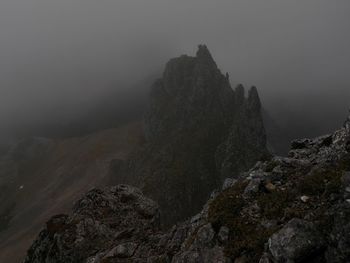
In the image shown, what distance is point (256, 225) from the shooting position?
2931 cm

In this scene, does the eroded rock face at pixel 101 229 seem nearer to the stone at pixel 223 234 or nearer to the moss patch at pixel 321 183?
the stone at pixel 223 234

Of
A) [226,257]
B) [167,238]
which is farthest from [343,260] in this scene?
[167,238]

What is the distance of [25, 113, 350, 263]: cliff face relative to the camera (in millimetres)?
25391

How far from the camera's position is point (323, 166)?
31.4m

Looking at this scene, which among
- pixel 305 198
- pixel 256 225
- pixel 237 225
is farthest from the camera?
pixel 237 225

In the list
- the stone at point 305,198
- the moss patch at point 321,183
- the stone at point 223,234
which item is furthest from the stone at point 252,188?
the stone at point 305,198

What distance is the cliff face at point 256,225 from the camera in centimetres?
2539

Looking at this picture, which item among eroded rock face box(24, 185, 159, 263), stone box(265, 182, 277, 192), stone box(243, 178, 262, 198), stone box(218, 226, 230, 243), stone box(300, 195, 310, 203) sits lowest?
eroded rock face box(24, 185, 159, 263)

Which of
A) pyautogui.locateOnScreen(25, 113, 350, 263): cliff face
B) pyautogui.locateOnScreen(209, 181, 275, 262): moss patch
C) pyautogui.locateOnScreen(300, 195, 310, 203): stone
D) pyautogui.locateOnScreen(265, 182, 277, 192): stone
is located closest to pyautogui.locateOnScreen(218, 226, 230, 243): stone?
pyautogui.locateOnScreen(25, 113, 350, 263): cliff face

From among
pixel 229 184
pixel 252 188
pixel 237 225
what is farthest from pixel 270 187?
pixel 229 184

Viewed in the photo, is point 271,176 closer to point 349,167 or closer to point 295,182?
point 295,182

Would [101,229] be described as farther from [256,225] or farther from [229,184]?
[256,225]

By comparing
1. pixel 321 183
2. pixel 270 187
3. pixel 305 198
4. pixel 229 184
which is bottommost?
pixel 229 184

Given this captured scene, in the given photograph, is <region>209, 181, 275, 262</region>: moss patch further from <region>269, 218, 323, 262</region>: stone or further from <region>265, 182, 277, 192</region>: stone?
<region>265, 182, 277, 192</region>: stone
